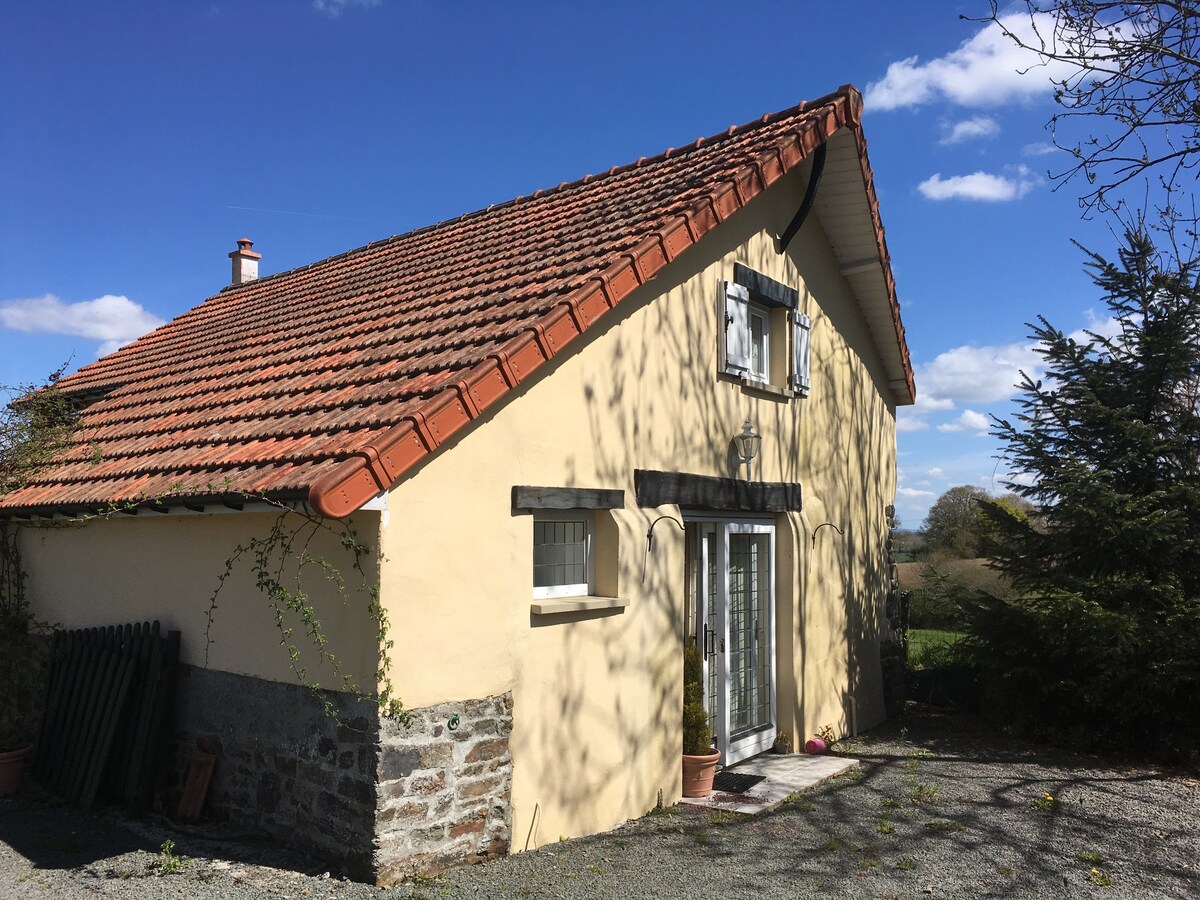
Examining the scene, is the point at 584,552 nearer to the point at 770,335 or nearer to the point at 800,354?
the point at 770,335

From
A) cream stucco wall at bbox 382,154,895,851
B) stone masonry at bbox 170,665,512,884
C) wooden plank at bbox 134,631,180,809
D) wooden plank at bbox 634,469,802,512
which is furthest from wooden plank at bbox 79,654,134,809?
wooden plank at bbox 634,469,802,512

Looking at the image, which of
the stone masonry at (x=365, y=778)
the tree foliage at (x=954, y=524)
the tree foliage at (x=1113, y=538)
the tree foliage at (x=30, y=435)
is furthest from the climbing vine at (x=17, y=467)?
the tree foliage at (x=954, y=524)

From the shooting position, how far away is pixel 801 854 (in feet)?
20.6

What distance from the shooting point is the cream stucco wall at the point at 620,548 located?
5664mm

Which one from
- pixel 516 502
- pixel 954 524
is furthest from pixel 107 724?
pixel 954 524

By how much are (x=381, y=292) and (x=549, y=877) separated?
Result: 19.1 feet

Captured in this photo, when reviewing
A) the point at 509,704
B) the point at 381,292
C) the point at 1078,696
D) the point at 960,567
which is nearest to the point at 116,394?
the point at 381,292

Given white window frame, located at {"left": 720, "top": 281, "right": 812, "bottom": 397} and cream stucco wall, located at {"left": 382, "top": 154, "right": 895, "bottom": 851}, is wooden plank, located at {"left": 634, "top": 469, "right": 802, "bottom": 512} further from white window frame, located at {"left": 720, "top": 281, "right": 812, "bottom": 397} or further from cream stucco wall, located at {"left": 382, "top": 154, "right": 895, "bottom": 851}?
white window frame, located at {"left": 720, "top": 281, "right": 812, "bottom": 397}

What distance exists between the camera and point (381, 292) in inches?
359

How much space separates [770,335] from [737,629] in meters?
3.15

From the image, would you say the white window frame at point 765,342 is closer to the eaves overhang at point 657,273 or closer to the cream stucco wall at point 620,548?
the cream stucco wall at point 620,548

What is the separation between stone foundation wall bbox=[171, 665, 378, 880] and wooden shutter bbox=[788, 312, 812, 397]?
6.02m

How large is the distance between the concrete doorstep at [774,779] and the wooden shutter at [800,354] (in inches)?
151

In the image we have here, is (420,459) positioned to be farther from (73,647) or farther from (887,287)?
(887,287)
